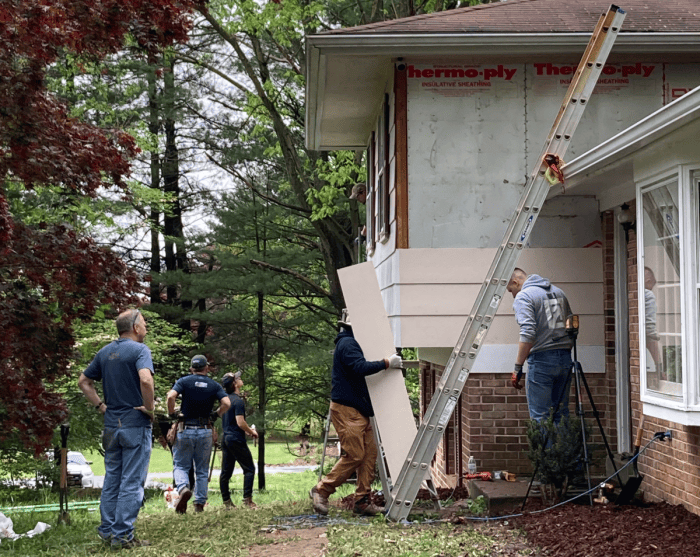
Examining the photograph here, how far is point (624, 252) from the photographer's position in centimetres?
919

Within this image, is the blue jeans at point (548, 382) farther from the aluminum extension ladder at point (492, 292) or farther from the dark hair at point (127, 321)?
the dark hair at point (127, 321)

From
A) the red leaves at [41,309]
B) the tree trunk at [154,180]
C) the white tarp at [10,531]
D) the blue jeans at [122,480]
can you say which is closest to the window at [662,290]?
the blue jeans at [122,480]

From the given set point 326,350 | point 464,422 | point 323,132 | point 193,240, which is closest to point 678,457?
point 464,422

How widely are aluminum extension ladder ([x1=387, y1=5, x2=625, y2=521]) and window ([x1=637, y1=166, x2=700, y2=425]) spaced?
34.2 inches

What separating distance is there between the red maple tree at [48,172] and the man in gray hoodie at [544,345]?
510 cm

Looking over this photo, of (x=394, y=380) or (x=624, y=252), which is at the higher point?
(x=624, y=252)

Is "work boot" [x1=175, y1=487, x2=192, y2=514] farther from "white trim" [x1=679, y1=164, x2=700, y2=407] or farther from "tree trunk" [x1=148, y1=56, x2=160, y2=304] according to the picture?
"tree trunk" [x1=148, y1=56, x2=160, y2=304]

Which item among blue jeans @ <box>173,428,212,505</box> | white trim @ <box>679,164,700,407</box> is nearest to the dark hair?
blue jeans @ <box>173,428,212,505</box>

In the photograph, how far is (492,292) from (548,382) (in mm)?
1232

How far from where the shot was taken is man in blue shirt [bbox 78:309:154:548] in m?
7.22

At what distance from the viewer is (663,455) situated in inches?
293

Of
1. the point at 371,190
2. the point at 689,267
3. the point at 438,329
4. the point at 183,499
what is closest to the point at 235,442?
the point at 183,499

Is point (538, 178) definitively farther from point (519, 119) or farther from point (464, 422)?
point (464, 422)

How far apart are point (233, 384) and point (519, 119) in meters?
5.10
